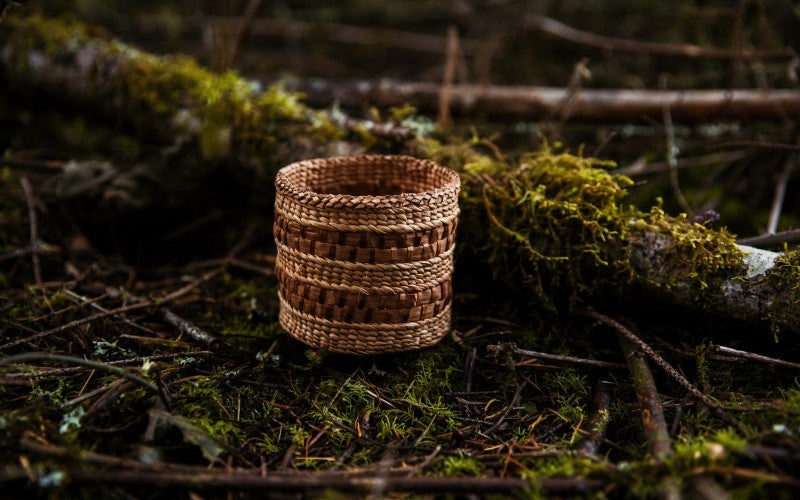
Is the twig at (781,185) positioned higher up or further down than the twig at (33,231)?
higher up

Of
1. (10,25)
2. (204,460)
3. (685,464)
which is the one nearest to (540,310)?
(685,464)

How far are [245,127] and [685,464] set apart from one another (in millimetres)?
2840

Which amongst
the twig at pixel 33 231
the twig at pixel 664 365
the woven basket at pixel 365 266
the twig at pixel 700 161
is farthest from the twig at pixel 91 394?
the twig at pixel 700 161

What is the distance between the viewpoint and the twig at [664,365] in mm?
2062

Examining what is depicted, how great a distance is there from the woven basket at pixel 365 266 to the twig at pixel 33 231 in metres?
1.39

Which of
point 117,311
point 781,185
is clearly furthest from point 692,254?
point 117,311

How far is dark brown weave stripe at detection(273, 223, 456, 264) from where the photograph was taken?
2.39 meters

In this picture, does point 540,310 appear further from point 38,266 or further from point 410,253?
point 38,266

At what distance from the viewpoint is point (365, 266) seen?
7.89ft

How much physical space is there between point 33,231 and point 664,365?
3142 millimetres

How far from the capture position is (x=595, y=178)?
9.29ft

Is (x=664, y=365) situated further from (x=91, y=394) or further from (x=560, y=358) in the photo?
(x=91, y=394)

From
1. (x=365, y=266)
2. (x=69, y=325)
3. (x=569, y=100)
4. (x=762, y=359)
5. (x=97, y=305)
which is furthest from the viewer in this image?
(x=569, y=100)

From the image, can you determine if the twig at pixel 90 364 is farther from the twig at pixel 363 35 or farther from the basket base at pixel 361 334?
the twig at pixel 363 35
